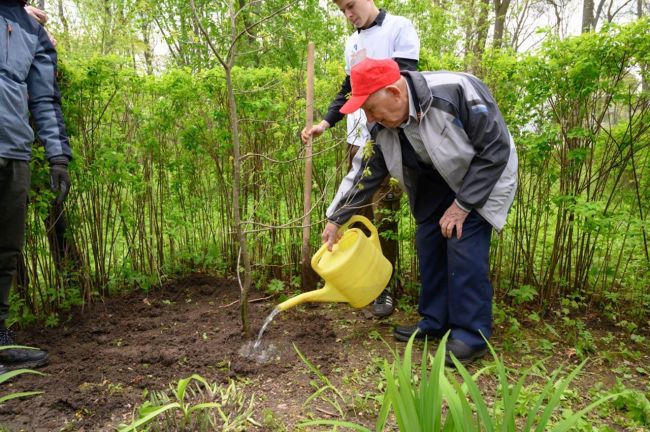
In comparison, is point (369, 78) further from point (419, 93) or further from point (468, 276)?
point (468, 276)

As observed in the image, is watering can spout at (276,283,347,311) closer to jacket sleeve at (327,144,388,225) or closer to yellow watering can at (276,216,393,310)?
yellow watering can at (276,216,393,310)

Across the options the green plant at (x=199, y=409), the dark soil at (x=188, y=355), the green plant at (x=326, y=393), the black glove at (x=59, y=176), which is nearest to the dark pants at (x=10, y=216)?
the black glove at (x=59, y=176)

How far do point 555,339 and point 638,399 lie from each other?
32.1 inches

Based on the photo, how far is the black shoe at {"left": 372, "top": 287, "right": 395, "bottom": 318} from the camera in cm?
324

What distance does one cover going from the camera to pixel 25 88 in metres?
2.42

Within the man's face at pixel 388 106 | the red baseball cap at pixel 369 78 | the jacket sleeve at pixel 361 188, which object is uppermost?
the red baseball cap at pixel 369 78

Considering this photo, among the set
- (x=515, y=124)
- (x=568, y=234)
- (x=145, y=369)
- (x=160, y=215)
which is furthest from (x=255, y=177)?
(x=568, y=234)

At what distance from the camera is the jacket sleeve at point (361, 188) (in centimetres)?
262

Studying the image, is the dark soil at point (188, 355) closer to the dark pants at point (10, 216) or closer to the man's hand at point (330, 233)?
the dark pants at point (10, 216)

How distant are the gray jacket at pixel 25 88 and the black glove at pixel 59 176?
→ 0.11 ft

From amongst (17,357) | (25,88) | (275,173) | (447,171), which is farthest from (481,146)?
(17,357)

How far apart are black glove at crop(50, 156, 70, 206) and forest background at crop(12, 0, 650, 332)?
0.50ft

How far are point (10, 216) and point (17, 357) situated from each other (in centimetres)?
77

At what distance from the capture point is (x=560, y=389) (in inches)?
54.6
